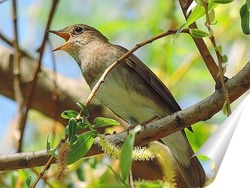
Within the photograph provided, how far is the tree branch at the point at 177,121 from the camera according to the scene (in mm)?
1777

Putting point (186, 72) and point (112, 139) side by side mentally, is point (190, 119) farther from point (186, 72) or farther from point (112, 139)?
point (186, 72)

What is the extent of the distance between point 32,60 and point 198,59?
866mm

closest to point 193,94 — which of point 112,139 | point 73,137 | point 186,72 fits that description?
point 186,72

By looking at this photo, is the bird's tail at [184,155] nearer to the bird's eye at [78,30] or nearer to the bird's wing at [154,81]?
the bird's wing at [154,81]

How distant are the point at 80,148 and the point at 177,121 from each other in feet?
1.20

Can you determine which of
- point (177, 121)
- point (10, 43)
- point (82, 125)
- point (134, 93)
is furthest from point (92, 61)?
point (82, 125)

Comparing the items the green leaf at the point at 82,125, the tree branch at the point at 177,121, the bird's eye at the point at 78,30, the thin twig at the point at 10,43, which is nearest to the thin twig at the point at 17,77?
the thin twig at the point at 10,43

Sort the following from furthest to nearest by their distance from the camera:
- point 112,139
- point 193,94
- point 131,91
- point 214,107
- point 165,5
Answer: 1. point 193,94
2. point 165,5
3. point 131,91
4. point 112,139
5. point 214,107

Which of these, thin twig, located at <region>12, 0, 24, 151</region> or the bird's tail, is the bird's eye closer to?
thin twig, located at <region>12, 0, 24, 151</region>

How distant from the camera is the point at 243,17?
1.52 metres

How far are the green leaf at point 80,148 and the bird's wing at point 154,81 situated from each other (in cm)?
134

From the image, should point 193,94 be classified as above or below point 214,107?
below

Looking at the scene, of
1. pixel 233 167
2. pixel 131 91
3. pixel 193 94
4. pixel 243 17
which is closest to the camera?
pixel 233 167

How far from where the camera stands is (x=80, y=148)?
1.61 metres
